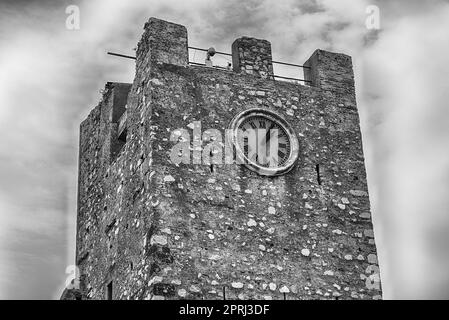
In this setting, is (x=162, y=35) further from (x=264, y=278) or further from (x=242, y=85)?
(x=264, y=278)

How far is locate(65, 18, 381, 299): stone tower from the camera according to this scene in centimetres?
2559

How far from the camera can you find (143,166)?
26.7 m

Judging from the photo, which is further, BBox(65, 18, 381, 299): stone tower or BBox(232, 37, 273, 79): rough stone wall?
BBox(232, 37, 273, 79): rough stone wall

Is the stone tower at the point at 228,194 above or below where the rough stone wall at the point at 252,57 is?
below

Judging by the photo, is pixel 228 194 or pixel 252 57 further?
pixel 252 57

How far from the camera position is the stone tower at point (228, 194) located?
25.6m

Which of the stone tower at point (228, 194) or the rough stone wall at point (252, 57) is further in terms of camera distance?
the rough stone wall at point (252, 57)

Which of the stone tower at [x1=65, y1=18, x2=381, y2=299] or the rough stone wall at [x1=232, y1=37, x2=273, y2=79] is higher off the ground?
the rough stone wall at [x1=232, y1=37, x2=273, y2=79]

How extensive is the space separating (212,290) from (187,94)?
5007mm

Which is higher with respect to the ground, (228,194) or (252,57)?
(252,57)

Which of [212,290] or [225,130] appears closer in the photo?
[212,290]

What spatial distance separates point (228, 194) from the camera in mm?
→ 26438
